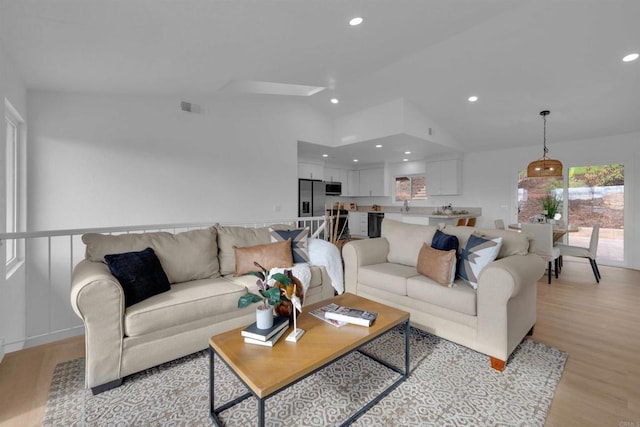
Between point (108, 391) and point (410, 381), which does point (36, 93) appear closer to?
point (108, 391)

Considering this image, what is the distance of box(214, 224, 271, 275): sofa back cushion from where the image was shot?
2.77 meters

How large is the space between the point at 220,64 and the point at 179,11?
95cm

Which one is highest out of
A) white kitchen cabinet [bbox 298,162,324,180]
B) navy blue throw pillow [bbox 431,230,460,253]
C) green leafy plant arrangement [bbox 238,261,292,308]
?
white kitchen cabinet [bbox 298,162,324,180]

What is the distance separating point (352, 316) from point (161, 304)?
1.29 meters

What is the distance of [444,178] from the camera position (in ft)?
21.8

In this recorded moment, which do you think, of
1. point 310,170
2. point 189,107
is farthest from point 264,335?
point 310,170

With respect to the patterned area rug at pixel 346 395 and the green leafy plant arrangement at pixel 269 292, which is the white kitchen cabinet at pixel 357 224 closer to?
the patterned area rug at pixel 346 395

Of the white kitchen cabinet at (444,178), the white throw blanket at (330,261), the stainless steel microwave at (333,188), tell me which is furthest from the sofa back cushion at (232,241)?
the white kitchen cabinet at (444,178)

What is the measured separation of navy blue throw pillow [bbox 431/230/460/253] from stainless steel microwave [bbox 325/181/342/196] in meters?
5.02

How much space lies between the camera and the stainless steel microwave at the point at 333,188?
7.58 m

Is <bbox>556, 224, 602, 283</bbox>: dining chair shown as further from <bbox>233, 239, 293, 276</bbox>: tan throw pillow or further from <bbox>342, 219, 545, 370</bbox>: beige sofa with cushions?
<bbox>233, 239, 293, 276</bbox>: tan throw pillow

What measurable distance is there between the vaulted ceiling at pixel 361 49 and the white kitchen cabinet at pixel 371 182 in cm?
322

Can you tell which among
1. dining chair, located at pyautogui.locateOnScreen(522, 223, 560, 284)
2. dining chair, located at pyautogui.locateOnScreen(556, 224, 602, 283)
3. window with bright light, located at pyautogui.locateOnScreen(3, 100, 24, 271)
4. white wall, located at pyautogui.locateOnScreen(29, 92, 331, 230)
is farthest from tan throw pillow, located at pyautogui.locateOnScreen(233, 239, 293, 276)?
dining chair, located at pyautogui.locateOnScreen(556, 224, 602, 283)

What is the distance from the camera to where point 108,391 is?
1791mm
